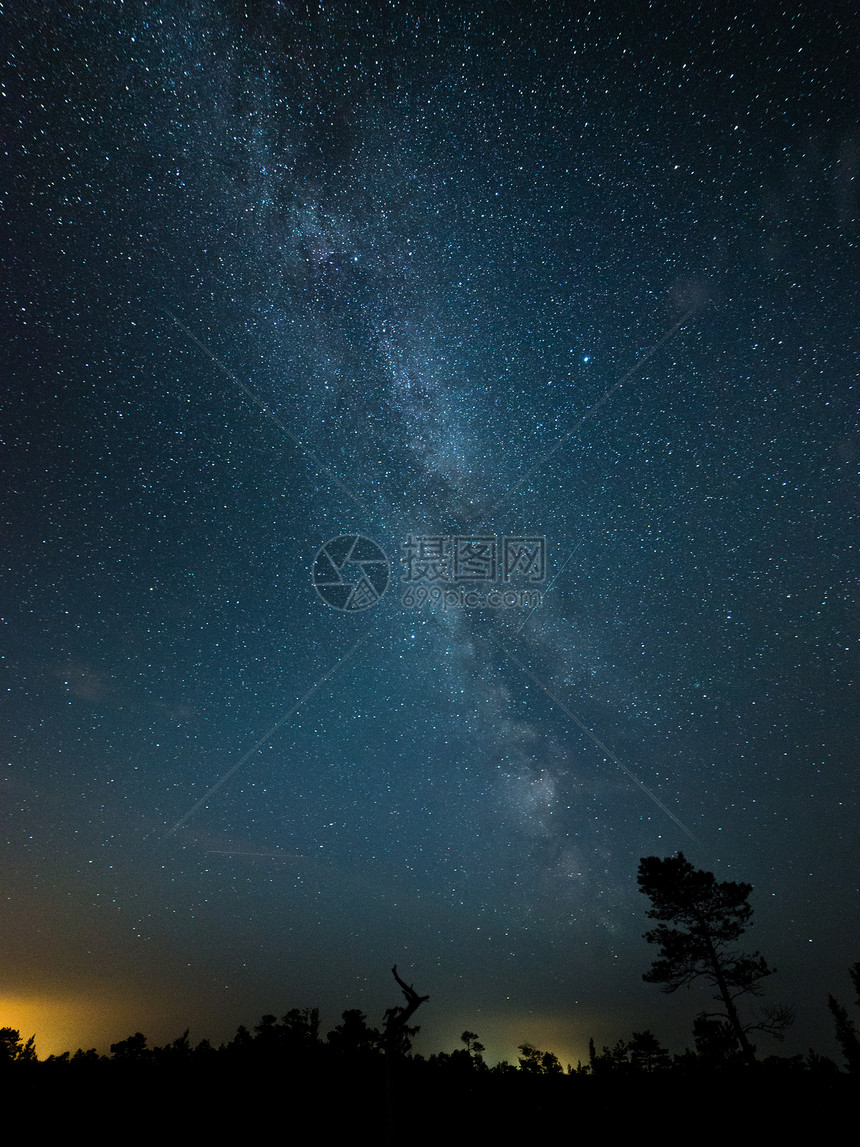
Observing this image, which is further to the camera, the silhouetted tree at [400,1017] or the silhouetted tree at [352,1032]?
the silhouetted tree at [352,1032]

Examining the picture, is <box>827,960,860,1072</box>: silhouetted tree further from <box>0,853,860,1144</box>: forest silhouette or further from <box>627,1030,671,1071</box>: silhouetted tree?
<box>0,853,860,1144</box>: forest silhouette

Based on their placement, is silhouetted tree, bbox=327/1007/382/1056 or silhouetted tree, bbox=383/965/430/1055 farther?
silhouetted tree, bbox=327/1007/382/1056

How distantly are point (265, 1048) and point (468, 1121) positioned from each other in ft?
18.1

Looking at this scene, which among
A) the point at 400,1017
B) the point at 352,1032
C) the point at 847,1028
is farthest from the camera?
the point at 847,1028

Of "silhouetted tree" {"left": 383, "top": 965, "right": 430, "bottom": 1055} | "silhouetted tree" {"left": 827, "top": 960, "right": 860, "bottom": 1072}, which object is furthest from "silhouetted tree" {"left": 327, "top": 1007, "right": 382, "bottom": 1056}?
"silhouetted tree" {"left": 827, "top": 960, "right": 860, "bottom": 1072}

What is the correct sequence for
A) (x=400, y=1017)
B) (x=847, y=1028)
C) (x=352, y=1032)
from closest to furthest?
(x=400, y=1017) → (x=352, y=1032) → (x=847, y=1028)

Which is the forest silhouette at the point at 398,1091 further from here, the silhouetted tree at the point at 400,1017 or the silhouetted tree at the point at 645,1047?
the silhouetted tree at the point at 645,1047

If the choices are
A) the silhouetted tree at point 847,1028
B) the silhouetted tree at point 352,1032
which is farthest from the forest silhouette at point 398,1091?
the silhouetted tree at point 847,1028

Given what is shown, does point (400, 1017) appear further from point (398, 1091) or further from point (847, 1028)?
point (847, 1028)

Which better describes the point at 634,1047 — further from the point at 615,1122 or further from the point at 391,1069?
the point at 391,1069

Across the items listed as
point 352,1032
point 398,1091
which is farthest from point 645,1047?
point 398,1091

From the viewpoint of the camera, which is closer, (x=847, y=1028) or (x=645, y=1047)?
(x=645, y=1047)

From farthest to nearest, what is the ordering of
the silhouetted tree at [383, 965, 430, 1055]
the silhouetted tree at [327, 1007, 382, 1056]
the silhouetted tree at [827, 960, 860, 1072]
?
the silhouetted tree at [827, 960, 860, 1072] → the silhouetted tree at [327, 1007, 382, 1056] → the silhouetted tree at [383, 965, 430, 1055]

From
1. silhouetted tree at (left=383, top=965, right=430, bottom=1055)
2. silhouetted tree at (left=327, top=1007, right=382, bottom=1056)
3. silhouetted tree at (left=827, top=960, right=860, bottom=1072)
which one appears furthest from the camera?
silhouetted tree at (left=827, top=960, right=860, bottom=1072)
